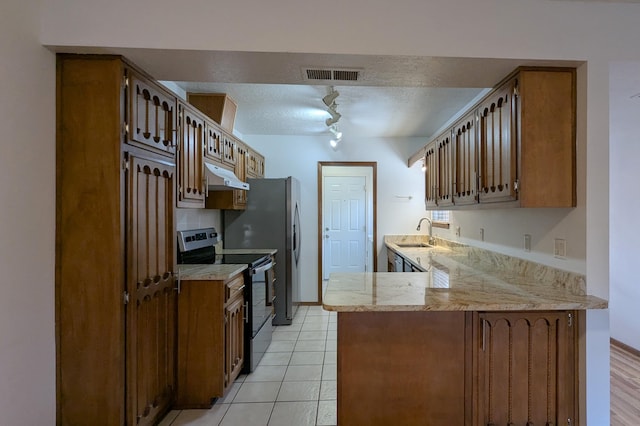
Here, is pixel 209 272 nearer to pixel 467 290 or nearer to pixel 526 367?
pixel 467 290

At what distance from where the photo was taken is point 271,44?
1630 mm

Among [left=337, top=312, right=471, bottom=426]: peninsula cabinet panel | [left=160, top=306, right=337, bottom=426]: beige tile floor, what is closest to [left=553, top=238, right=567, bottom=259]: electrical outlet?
[left=337, top=312, right=471, bottom=426]: peninsula cabinet panel

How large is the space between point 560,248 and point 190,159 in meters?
2.53

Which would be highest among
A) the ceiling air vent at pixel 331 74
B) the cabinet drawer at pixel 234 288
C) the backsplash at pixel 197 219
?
the ceiling air vent at pixel 331 74

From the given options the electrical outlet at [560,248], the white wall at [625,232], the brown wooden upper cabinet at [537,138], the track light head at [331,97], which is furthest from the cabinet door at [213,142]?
the white wall at [625,232]

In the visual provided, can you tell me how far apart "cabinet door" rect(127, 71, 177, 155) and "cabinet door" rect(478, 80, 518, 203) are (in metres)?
2.07

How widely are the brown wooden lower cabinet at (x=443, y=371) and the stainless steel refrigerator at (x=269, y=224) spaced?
2.18m

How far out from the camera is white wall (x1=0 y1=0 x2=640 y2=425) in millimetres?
1459

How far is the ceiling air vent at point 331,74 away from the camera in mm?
1828

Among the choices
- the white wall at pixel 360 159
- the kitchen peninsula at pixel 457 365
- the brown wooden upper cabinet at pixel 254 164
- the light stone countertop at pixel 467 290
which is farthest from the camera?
the white wall at pixel 360 159

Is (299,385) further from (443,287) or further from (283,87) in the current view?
(283,87)

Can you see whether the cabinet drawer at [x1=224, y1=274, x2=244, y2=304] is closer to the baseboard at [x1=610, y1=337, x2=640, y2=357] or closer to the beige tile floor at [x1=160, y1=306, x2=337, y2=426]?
the beige tile floor at [x1=160, y1=306, x2=337, y2=426]

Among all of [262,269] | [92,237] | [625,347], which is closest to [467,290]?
[262,269]

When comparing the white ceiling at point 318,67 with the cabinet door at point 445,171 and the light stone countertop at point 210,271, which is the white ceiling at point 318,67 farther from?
the light stone countertop at point 210,271
